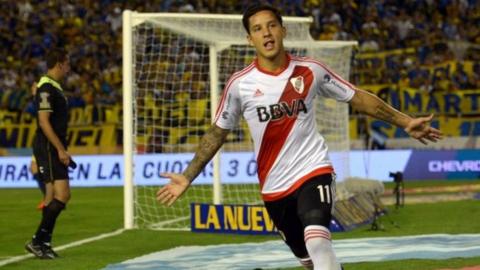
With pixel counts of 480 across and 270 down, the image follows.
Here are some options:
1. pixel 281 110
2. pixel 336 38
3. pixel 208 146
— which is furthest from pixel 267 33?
pixel 336 38

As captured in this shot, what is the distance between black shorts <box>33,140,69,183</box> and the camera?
12.4 metres

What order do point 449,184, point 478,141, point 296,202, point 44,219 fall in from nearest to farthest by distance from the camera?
point 296,202
point 44,219
point 449,184
point 478,141

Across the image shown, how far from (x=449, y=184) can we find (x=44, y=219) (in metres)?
14.9

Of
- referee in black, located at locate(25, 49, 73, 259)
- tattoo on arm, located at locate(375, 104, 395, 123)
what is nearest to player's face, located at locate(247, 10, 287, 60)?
tattoo on arm, located at locate(375, 104, 395, 123)

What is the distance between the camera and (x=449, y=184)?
83.9 feet

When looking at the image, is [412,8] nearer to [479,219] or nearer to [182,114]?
[182,114]

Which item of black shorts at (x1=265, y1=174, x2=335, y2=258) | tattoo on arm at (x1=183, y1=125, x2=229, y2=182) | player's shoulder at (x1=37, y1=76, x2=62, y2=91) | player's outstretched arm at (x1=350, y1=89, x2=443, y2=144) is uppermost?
player's shoulder at (x1=37, y1=76, x2=62, y2=91)

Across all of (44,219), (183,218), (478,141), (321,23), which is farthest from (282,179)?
(321,23)

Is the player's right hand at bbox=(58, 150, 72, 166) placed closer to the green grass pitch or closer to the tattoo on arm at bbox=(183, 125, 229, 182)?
the green grass pitch

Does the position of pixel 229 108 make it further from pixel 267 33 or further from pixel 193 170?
pixel 267 33

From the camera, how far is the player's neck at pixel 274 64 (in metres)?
7.67

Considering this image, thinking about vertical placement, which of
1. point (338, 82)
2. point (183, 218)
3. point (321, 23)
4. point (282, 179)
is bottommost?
point (183, 218)

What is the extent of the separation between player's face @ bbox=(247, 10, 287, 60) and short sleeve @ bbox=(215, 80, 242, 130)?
36cm

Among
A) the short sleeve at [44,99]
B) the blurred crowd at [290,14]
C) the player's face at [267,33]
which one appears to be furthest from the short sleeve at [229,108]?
the blurred crowd at [290,14]
